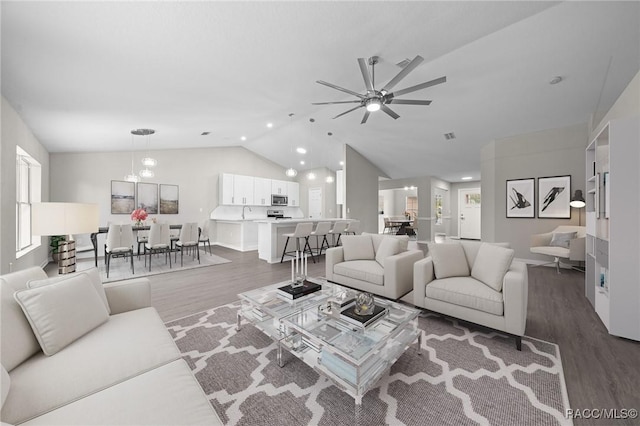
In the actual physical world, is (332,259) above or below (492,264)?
below

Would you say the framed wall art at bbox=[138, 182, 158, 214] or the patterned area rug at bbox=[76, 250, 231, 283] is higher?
the framed wall art at bbox=[138, 182, 158, 214]

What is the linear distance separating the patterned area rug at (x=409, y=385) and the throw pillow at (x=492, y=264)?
0.51m

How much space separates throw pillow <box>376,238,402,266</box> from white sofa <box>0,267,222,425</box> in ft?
8.46

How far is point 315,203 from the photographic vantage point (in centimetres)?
981

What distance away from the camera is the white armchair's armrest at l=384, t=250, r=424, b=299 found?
9.53 feet

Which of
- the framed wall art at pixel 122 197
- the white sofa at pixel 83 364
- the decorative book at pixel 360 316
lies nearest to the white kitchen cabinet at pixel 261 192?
the framed wall art at pixel 122 197

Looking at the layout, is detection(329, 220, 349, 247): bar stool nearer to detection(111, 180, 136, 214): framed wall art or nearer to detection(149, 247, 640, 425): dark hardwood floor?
detection(149, 247, 640, 425): dark hardwood floor

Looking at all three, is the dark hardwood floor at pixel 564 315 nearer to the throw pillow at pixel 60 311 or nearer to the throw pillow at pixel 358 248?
the throw pillow at pixel 358 248

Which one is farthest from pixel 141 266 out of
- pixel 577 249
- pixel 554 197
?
pixel 554 197

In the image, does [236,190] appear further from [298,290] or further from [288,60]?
[298,290]

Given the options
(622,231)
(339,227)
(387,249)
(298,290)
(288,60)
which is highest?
(288,60)

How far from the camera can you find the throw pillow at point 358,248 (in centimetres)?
364

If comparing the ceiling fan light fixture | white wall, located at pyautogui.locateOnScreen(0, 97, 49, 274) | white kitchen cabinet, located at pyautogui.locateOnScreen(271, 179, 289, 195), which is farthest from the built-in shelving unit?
white kitchen cabinet, located at pyautogui.locateOnScreen(271, 179, 289, 195)

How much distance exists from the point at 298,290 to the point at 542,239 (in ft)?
17.2
